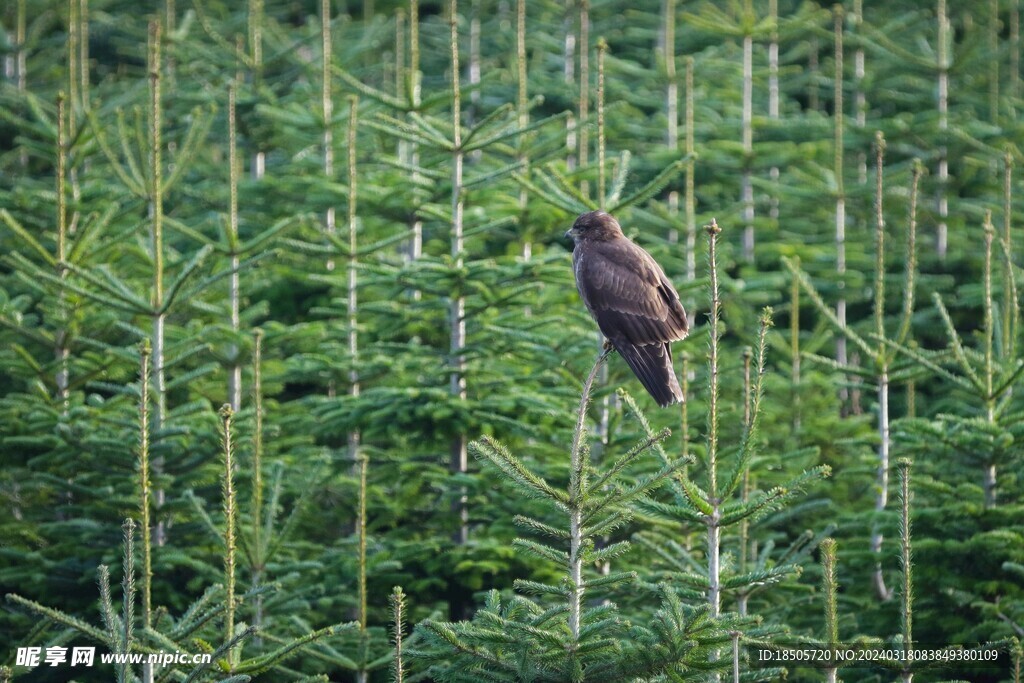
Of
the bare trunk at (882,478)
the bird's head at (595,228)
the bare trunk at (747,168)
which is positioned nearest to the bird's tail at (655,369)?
the bird's head at (595,228)

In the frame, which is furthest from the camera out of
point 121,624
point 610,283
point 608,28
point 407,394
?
point 608,28

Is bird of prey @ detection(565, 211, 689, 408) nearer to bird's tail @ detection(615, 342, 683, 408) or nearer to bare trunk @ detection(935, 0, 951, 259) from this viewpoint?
bird's tail @ detection(615, 342, 683, 408)

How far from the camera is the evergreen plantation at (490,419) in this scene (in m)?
5.82

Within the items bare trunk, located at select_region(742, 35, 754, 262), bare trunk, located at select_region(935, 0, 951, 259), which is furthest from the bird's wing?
bare trunk, located at select_region(935, 0, 951, 259)

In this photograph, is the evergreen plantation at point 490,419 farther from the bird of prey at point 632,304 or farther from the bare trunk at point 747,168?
the bird of prey at point 632,304

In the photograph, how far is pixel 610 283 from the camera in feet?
24.7

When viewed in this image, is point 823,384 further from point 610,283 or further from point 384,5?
point 384,5

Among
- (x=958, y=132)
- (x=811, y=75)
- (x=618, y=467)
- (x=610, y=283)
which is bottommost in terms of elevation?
(x=618, y=467)

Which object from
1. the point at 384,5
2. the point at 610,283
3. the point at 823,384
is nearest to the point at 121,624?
the point at 610,283

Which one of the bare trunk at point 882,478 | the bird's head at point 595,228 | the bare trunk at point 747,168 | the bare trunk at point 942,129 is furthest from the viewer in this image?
the bare trunk at point 942,129

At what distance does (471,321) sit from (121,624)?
5956 millimetres

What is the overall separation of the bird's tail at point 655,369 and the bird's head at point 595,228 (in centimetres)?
117

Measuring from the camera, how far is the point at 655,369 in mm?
7020

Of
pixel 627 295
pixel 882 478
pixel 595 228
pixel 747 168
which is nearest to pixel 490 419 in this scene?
pixel 595 228
